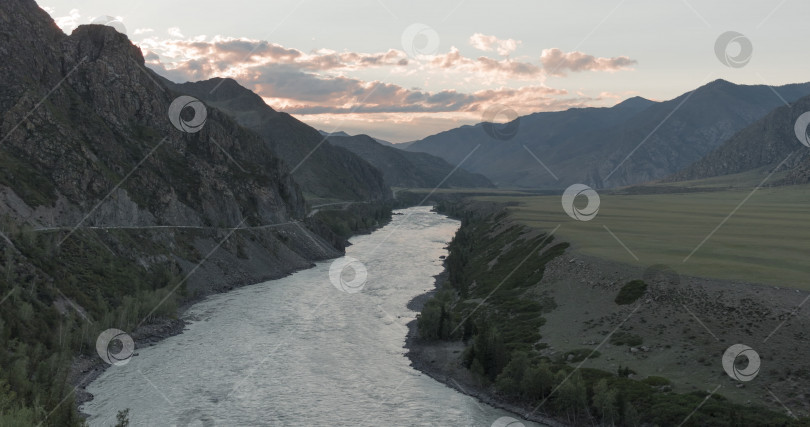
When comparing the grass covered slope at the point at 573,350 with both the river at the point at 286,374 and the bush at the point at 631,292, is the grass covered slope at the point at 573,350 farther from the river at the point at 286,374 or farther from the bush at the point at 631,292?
the river at the point at 286,374

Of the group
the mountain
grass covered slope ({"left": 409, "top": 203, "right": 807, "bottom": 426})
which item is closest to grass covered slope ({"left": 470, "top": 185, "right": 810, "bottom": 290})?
grass covered slope ({"left": 409, "top": 203, "right": 807, "bottom": 426})

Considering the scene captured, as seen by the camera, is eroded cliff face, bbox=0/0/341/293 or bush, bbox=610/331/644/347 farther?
eroded cliff face, bbox=0/0/341/293

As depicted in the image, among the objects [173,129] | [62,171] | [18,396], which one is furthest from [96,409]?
[173,129]

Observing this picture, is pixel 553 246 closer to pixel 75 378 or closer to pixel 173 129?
pixel 75 378

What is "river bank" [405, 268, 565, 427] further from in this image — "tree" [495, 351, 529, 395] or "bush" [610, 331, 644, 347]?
"bush" [610, 331, 644, 347]

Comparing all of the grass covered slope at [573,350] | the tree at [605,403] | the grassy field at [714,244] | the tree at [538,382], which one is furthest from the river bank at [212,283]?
the grassy field at [714,244]
